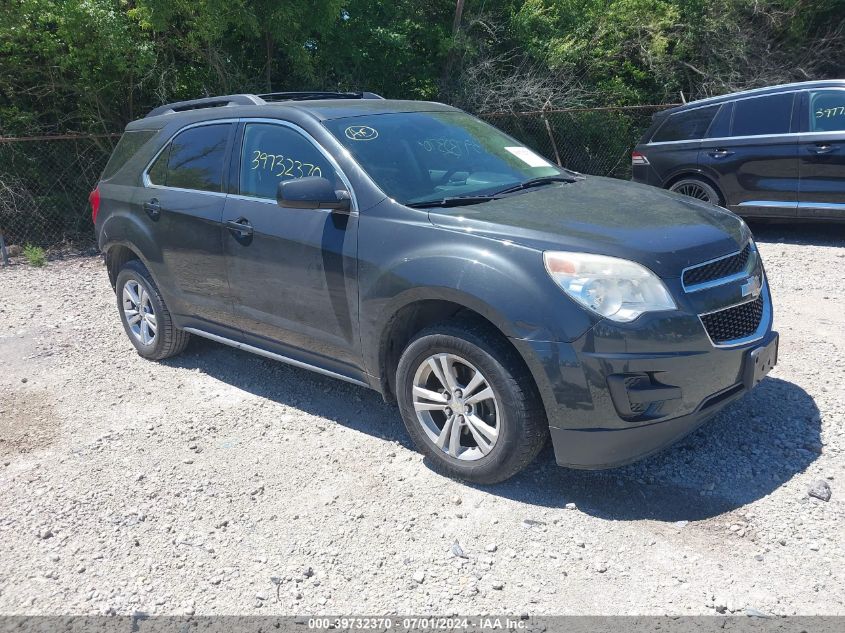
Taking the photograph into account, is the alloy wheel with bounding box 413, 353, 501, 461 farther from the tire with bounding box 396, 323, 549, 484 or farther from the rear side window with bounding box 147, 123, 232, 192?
the rear side window with bounding box 147, 123, 232, 192

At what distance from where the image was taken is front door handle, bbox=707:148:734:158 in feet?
28.5

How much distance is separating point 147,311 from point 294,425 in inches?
74.0

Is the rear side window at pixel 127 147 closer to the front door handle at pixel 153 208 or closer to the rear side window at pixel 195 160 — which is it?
the rear side window at pixel 195 160

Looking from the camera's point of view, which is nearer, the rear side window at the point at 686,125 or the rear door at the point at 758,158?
the rear door at the point at 758,158

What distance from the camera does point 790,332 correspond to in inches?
219

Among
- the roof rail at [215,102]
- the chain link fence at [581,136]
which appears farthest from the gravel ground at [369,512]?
the chain link fence at [581,136]

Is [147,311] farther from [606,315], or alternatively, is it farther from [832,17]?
[832,17]

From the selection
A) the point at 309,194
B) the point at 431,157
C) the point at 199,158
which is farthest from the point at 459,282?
the point at 199,158

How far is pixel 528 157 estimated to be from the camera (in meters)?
4.83

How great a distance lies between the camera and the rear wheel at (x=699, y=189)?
889 centimetres

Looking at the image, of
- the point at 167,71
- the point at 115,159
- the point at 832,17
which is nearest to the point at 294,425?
the point at 115,159

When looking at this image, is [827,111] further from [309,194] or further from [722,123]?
[309,194]

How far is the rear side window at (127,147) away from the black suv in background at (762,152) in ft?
20.5

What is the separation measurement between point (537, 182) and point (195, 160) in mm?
2291
